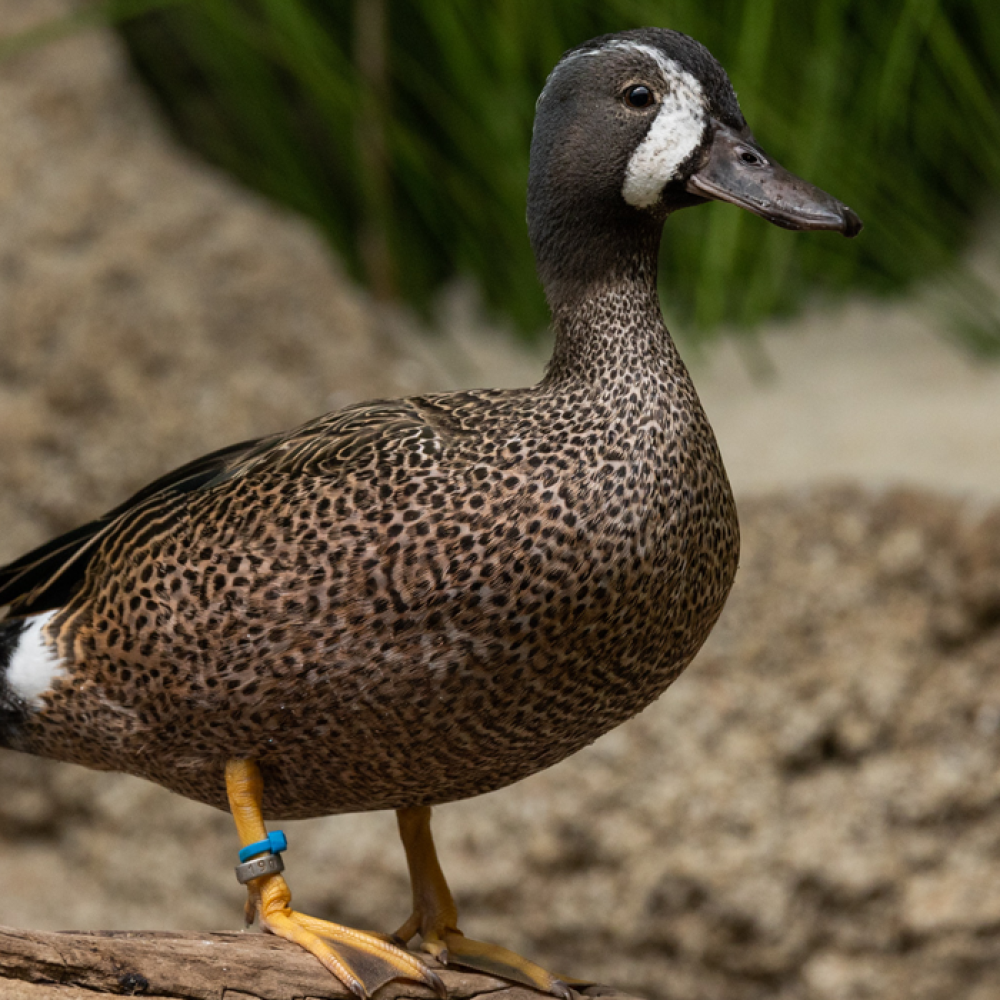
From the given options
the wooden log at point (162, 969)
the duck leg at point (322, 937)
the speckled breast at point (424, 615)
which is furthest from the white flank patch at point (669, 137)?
the wooden log at point (162, 969)

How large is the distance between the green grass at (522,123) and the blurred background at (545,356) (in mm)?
10

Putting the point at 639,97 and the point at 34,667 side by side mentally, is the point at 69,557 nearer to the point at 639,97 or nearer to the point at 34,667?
the point at 34,667

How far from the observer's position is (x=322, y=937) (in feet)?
5.26

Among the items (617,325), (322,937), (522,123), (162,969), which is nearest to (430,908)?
(322,937)

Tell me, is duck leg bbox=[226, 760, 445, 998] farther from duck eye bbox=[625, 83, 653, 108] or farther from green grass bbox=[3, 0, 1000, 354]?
green grass bbox=[3, 0, 1000, 354]

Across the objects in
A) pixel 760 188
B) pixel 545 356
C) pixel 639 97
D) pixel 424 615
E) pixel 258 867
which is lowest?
pixel 258 867

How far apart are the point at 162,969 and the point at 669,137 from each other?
1.08 metres

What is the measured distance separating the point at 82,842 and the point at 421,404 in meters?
2.05

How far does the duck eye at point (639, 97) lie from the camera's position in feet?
5.00

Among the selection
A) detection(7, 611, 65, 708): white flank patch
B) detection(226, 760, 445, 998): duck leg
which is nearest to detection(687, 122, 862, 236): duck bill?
detection(226, 760, 445, 998): duck leg

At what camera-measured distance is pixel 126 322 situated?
3.28 metres

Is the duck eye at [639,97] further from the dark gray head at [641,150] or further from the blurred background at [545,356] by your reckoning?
the blurred background at [545,356]

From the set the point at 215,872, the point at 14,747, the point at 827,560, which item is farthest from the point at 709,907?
the point at 14,747

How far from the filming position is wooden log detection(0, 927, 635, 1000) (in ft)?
5.02
